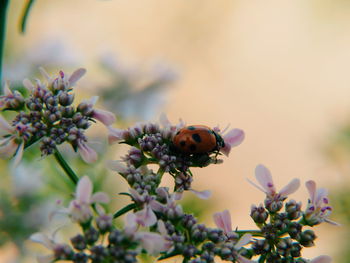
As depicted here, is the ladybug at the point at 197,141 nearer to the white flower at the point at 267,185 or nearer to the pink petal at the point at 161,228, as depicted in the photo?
the white flower at the point at 267,185

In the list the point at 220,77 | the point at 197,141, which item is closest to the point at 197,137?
the point at 197,141

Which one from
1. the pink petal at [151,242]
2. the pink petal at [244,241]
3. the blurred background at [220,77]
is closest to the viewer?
the pink petal at [151,242]

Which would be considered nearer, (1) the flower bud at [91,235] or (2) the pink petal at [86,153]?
(1) the flower bud at [91,235]

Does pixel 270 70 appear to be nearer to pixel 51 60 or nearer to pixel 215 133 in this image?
pixel 51 60

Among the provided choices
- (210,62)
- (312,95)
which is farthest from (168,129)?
(312,95)

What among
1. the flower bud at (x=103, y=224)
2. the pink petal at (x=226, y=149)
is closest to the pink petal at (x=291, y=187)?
the pink petal at (x=226, y=149)
